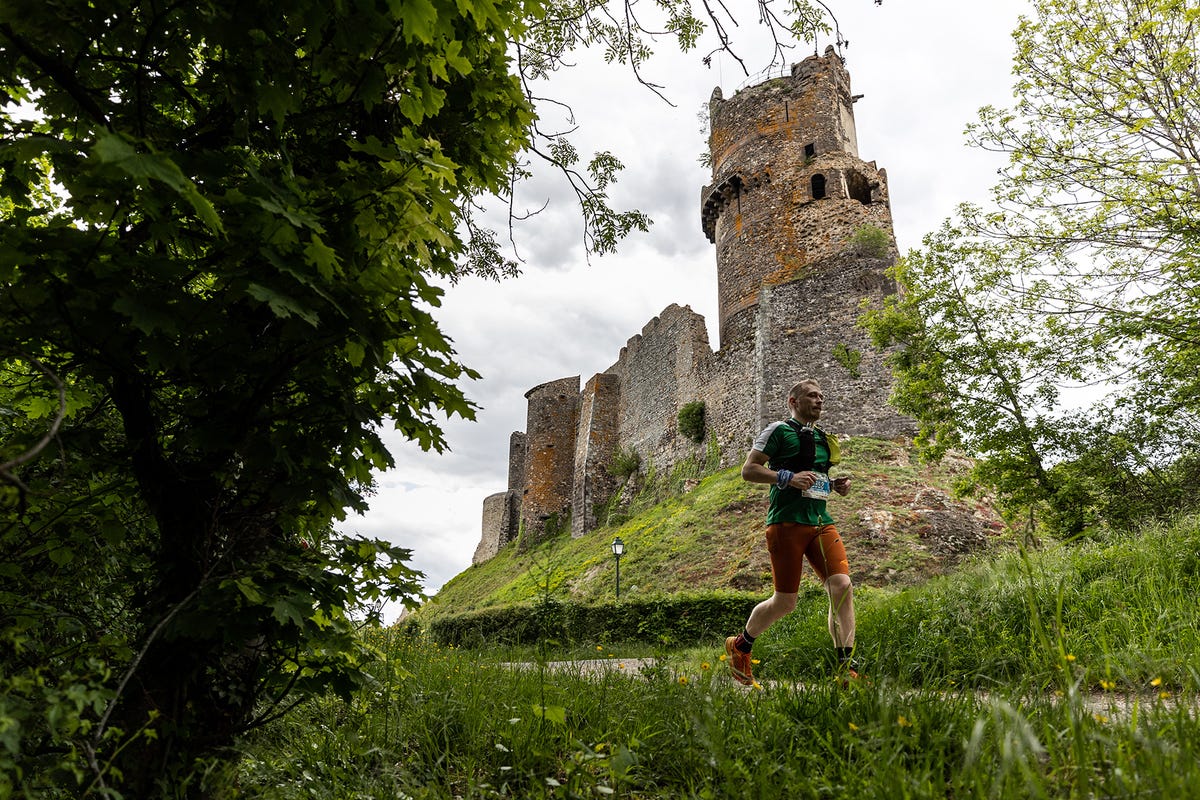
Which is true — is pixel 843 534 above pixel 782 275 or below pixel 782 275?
below

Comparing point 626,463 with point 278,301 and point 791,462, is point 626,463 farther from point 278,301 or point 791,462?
point 278,301

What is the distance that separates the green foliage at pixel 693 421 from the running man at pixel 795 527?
15061 millimetres

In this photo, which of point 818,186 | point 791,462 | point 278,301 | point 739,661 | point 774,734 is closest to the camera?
point 278,301

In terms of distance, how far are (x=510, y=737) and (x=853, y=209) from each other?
55.4 feet

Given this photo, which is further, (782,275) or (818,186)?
(818,186)

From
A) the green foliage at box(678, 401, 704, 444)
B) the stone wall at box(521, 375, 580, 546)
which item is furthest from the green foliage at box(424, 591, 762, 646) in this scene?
the stone wall at box(521, 375, 580, 546)

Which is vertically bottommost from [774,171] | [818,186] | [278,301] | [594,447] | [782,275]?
[278,301]

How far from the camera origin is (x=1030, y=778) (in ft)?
3.79

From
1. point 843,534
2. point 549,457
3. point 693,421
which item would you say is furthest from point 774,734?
point 549,457

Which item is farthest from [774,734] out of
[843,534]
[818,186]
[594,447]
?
[594,447]

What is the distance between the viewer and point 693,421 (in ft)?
62.5

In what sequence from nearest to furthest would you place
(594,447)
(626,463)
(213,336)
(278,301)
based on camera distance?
(278,301), (213,336), (626,463), (594,447)

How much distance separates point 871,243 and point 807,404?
13.5 metres

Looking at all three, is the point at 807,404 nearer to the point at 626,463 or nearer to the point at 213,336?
the point at 213,336
